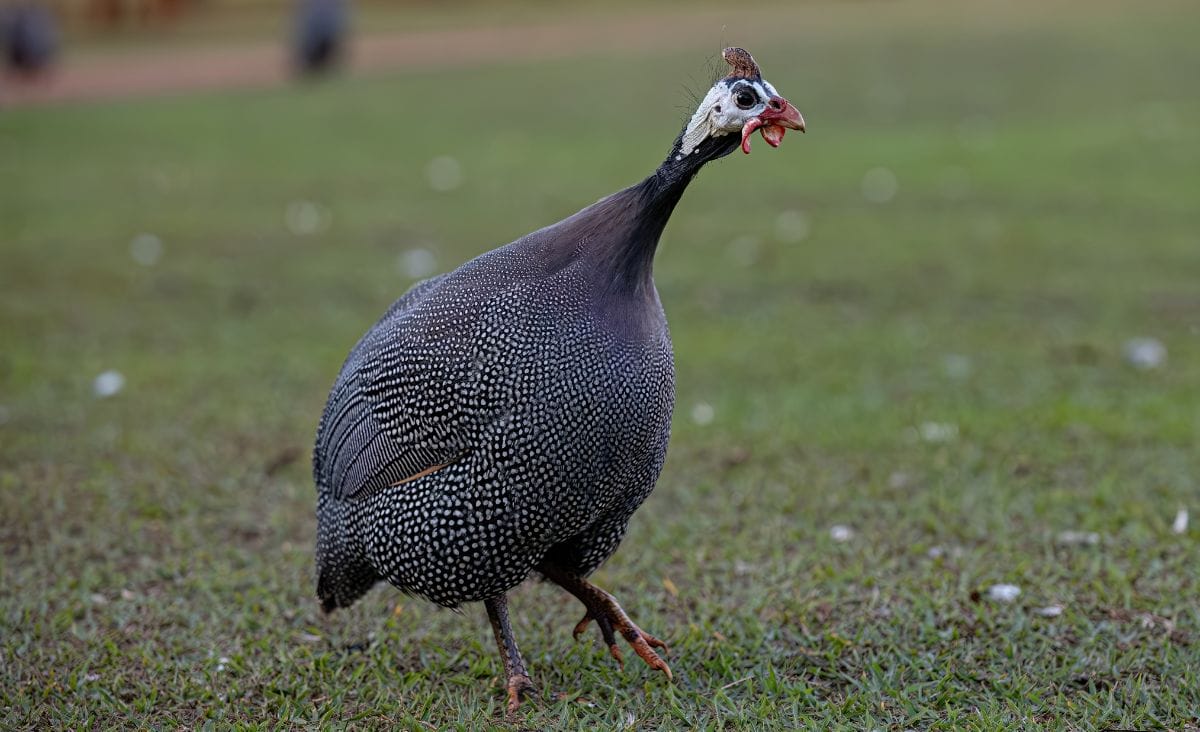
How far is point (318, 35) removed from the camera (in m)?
16.8

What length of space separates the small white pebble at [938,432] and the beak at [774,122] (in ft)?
7.56

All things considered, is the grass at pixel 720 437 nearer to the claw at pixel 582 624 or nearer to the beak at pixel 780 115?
the claw at pixel 582 624

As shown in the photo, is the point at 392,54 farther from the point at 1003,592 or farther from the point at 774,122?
the point at 774,122

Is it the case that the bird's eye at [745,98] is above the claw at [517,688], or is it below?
above

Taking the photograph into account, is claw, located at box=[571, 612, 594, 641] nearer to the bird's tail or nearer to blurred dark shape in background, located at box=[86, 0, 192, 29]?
the bird's tail

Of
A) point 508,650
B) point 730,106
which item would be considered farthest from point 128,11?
point 730,106

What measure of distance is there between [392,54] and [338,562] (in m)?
17.2

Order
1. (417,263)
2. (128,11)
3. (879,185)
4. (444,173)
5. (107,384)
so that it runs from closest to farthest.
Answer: (107,384), (417,263), (879,185), (444,173), (128,11)

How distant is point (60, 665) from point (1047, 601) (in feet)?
8.43

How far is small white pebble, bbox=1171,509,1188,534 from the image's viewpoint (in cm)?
395

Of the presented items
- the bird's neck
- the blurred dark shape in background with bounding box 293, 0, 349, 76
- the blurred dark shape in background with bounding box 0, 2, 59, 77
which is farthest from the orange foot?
the blurred dark shape in background with bounding box 0, 2, 59, 77

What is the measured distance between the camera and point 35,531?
161 inches

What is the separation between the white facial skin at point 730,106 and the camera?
108 inches

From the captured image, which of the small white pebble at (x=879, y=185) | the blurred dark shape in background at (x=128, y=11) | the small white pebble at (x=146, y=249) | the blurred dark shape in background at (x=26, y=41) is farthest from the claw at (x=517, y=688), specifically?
the blurred dark shape in background at (x=128, y=11)
